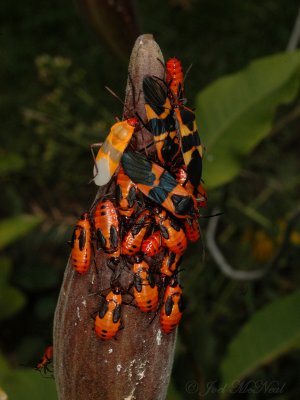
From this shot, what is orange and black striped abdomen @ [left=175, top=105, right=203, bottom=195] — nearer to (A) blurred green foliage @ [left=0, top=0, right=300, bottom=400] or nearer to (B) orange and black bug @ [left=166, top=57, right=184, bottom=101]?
(B) orange and black bug @ [left=166, top=57, right=184, bottom=101]

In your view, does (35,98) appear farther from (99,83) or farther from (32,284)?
(32,284)

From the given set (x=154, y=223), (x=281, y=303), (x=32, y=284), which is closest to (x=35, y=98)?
(x=32, y=284)

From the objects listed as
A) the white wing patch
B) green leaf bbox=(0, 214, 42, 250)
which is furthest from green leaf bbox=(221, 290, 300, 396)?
the white wing patch

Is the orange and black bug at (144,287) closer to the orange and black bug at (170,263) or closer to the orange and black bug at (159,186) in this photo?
the orange and black bug at (170,263)

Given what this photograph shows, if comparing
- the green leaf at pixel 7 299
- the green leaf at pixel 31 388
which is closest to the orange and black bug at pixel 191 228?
the green leaf at pixel 31 388

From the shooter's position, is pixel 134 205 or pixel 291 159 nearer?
pixel 134 205

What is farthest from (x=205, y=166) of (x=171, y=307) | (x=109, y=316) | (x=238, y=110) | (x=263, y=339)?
(x=109, y=316)
